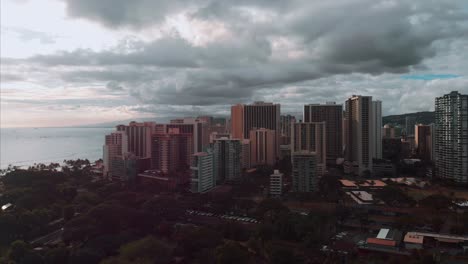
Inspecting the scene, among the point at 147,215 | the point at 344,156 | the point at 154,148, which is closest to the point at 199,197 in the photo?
the point at 147,215

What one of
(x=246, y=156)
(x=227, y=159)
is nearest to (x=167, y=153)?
(x=227, y=159)

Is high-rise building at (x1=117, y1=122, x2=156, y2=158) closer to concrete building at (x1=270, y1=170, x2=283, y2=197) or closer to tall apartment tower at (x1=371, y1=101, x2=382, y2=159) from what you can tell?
concrete building at (x1=270, y1=170, x2=283, y2=197)

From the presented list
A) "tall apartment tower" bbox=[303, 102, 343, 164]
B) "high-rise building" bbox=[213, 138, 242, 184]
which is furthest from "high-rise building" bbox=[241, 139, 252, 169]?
"tall apartment tower" bbox=[303, 102, 343, 164]

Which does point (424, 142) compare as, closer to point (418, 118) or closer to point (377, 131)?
point (377, 131)

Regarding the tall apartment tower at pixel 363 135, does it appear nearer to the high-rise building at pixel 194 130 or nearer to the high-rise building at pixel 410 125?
the high-rise building at pixel 194 130

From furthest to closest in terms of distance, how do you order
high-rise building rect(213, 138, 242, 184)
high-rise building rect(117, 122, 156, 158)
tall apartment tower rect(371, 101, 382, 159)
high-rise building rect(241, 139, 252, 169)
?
high-rise building rect(241, 139, 252, 169) → high-rise building rect(117, 122, 156, 158) → tall apartment tower rect(371, 101, 382, 159) → high-rise building rect(213, 138, 242, 184)

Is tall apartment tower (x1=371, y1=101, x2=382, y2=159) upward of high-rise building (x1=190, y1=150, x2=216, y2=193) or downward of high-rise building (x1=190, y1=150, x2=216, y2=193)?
upward

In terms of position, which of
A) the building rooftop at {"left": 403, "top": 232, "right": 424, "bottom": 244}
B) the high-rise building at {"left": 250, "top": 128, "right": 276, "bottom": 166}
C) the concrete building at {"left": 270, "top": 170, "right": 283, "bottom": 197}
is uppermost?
the high-rise building at {"left": 250, "top": 128, "right": 276, "bottom": 166}

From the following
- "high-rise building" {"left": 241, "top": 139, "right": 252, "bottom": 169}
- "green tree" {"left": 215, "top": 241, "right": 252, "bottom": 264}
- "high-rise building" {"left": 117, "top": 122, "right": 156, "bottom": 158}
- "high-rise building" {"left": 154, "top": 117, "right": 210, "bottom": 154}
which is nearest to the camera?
"green tree" {"left": 215, "top": 241, "right": 252, "bottom": 264}
